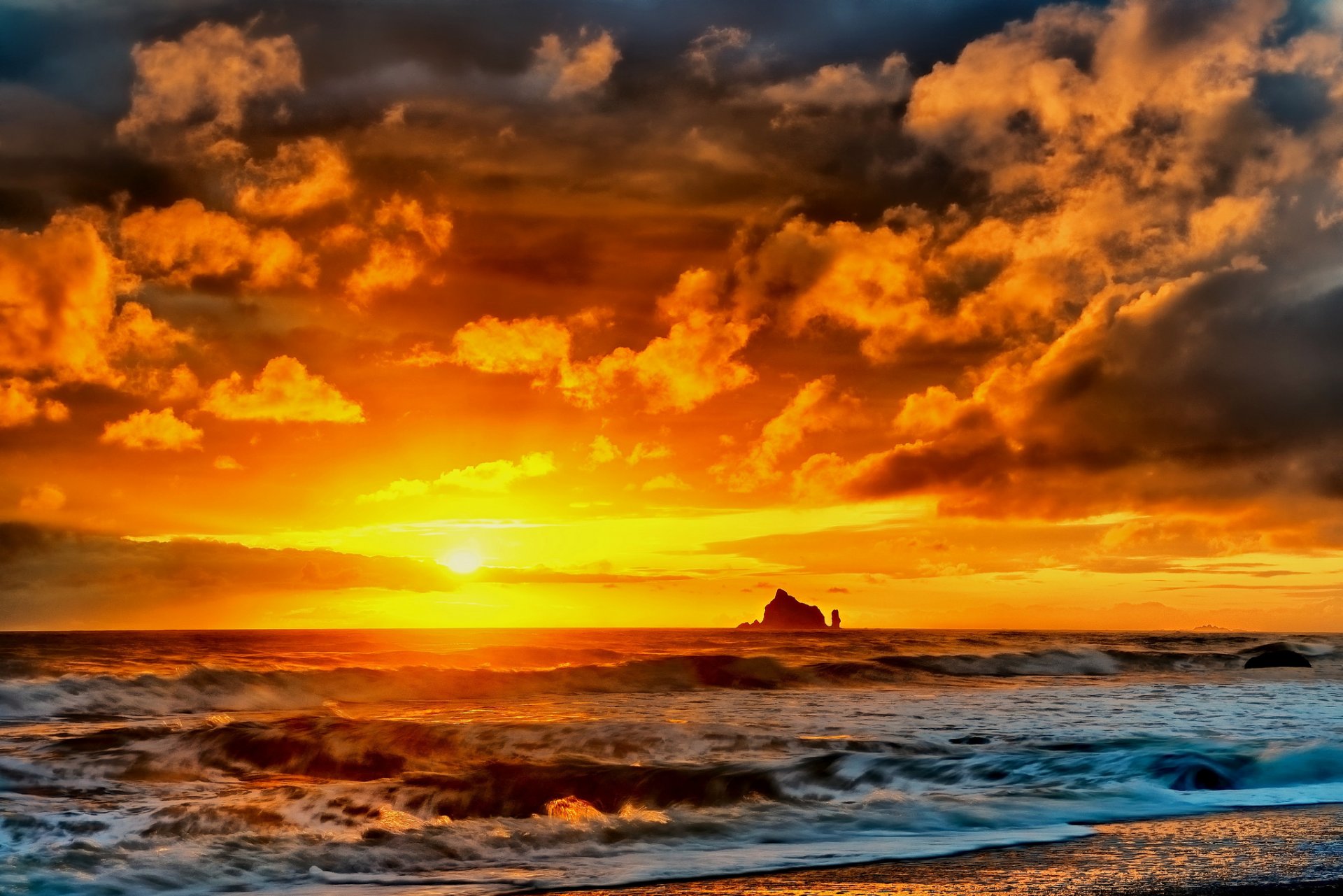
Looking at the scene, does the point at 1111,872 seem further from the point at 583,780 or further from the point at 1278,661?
the point at 1278,661

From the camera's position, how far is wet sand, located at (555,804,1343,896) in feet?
30.2

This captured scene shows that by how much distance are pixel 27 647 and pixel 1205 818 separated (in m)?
95.4

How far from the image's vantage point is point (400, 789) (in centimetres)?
1487

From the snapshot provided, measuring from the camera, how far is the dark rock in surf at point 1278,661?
67875 mm

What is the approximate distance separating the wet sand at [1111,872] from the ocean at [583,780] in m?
0.56

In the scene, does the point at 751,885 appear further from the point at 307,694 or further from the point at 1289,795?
the point at 307,694

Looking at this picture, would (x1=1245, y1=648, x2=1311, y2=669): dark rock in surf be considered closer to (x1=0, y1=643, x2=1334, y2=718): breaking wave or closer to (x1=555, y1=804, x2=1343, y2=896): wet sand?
(x1=0, y1=643, x2=1334, y2=718): breaking wave

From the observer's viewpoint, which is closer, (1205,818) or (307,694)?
(1205,818)

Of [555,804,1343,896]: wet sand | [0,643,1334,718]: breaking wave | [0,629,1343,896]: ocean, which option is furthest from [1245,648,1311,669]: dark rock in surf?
[555,804,1343,896]: wet sand

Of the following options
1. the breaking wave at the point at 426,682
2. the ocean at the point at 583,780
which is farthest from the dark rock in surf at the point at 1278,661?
the ocean at the point at 583,780

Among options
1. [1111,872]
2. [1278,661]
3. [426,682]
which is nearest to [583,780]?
[1111,872]

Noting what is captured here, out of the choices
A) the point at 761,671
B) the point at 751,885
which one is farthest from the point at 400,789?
the point at 761,671

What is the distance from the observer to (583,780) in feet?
52.5

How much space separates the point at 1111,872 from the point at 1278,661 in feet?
226
